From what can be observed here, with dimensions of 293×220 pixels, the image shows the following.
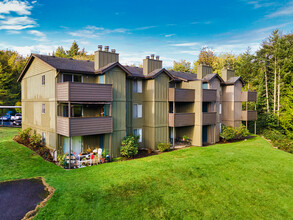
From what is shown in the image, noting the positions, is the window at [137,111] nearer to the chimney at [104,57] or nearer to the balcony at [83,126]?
the balcony at [83,126]

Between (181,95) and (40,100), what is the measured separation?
15091 millimetres

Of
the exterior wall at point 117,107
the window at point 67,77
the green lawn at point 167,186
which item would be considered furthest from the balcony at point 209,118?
the window at point 67,77

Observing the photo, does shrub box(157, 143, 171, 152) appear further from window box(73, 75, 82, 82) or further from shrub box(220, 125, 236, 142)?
window box(73, 75, 82, 82)

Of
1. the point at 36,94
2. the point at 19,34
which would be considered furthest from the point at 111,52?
the point at 19,34


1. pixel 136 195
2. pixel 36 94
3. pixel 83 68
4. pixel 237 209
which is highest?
pixel 83 68

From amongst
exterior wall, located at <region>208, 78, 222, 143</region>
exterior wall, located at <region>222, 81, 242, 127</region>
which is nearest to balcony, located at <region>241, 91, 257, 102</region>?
exterior wall, located at <region>222, 81, 242, 127</region>

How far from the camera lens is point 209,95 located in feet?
84.2

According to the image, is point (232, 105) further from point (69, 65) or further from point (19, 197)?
point (19, 197)

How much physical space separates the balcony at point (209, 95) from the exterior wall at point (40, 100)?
642 inches

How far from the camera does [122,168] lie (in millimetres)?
15945

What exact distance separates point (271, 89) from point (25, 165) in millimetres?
41910

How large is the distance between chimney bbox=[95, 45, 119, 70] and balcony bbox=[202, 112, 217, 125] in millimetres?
12351

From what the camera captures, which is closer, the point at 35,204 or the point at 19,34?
the point at 35,204

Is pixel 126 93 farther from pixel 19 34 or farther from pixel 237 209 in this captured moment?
pixel 19 34
